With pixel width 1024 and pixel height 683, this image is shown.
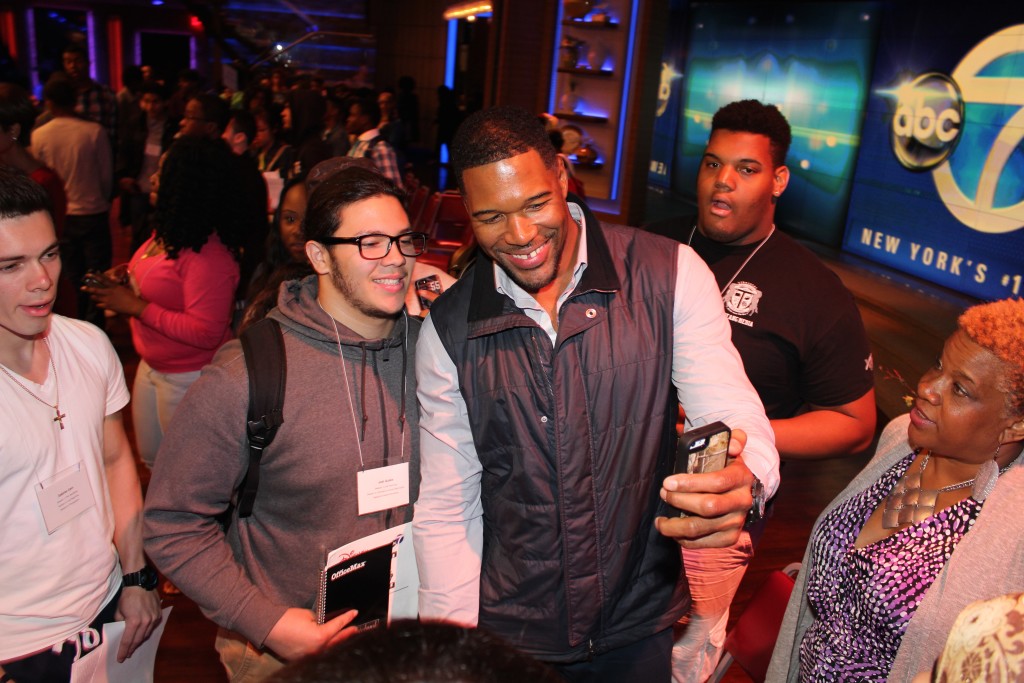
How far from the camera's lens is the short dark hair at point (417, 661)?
2.09 ft

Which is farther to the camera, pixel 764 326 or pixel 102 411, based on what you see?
pixel 764 326

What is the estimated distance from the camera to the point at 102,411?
6.33 ft

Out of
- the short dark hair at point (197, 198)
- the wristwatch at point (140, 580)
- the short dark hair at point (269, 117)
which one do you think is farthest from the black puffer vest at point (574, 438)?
the short dark hair at point (269, 117)

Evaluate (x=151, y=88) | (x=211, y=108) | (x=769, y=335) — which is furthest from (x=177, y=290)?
(x=151, y=88)

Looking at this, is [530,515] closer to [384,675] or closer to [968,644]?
[968,644]

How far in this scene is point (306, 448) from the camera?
5.90ft

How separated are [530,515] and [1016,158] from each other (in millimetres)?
4914

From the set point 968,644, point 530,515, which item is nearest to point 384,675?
point 968,644

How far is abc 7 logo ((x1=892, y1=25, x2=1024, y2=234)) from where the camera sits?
511 centimetres

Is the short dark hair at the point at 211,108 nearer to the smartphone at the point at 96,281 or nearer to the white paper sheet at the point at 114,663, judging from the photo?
the smartphone at the point at 96,281

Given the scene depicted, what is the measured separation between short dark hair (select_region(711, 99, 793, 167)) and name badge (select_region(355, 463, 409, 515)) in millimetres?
1586

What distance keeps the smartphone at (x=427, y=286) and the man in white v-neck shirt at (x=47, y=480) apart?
3.06 ft

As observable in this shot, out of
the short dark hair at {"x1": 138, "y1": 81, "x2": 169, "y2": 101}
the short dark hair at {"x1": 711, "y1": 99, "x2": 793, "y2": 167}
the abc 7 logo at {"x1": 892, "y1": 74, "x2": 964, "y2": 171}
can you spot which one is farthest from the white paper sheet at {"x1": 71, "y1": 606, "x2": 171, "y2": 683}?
the short dark hair at {"x1": 138, "y1": 81, "x2": 169, "y2": 101}

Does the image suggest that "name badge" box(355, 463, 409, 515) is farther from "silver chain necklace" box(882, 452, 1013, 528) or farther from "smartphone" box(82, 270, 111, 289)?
"smartphone" box(82, 270, 111, 289)
